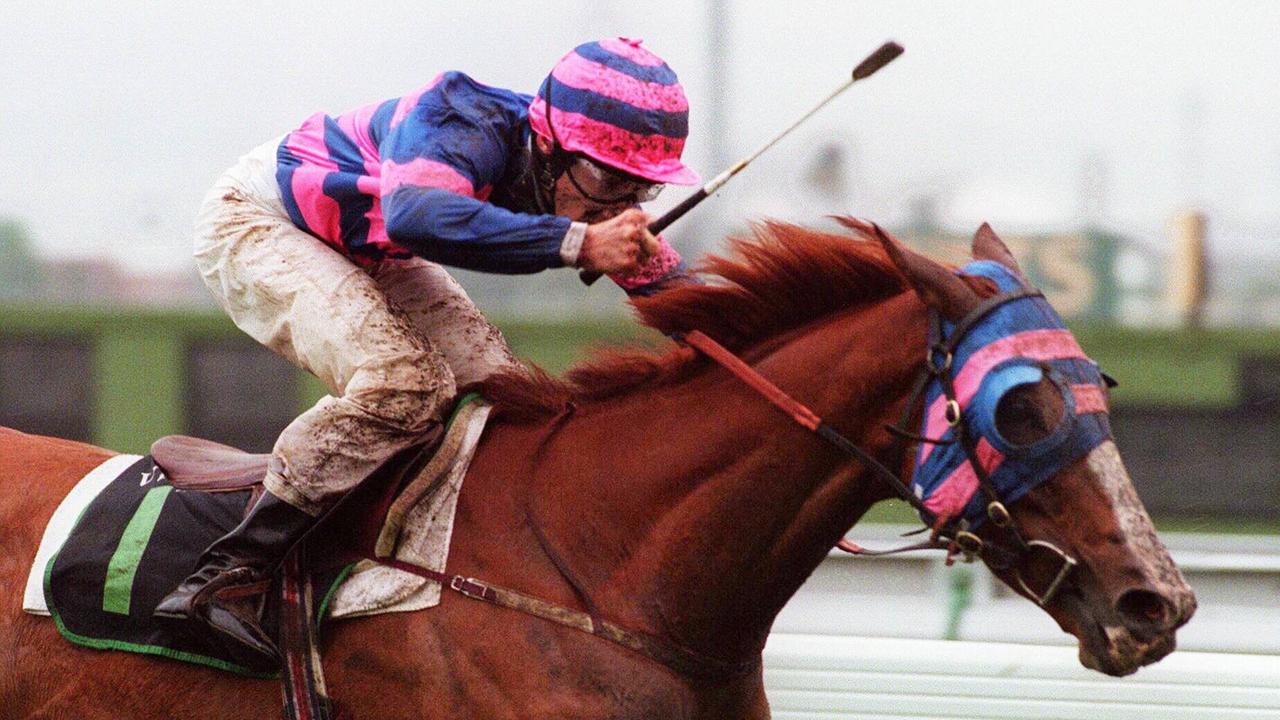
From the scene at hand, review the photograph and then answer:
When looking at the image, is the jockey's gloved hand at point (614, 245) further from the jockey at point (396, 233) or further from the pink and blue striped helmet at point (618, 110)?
the pink and blue striped helmet at point (618, 110)

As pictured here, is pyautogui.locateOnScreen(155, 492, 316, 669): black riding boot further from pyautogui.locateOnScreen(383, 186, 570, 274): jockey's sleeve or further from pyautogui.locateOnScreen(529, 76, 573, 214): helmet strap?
pyautogui.locateOnScreen(529, 76, 573, 214): helmet strap

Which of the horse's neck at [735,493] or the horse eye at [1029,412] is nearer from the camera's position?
the horse eye at [1029,412]

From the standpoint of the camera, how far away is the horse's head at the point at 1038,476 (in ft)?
8.53

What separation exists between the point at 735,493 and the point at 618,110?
726 mm

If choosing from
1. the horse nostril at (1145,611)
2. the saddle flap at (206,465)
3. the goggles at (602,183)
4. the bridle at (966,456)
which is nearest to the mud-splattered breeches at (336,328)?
the saddle flap at (206,465)

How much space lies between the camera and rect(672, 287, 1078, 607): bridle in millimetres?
2686

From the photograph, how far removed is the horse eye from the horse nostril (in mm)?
280

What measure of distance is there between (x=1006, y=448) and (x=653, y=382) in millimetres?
687

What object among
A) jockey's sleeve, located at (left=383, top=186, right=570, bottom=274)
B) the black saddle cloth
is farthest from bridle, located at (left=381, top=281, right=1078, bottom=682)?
jockey's sleeve, located at (left=383, top=186, right=570, bottom=274)

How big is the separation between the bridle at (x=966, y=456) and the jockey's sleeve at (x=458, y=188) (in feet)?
1.55

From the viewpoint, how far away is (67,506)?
129 inches

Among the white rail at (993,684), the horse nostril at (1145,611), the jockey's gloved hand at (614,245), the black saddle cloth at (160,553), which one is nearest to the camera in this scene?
the horse nostril at (1145,611)

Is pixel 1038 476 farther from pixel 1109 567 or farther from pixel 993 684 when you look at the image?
pixel 993 684

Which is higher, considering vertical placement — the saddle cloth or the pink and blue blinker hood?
the pink and blue blinker hood
